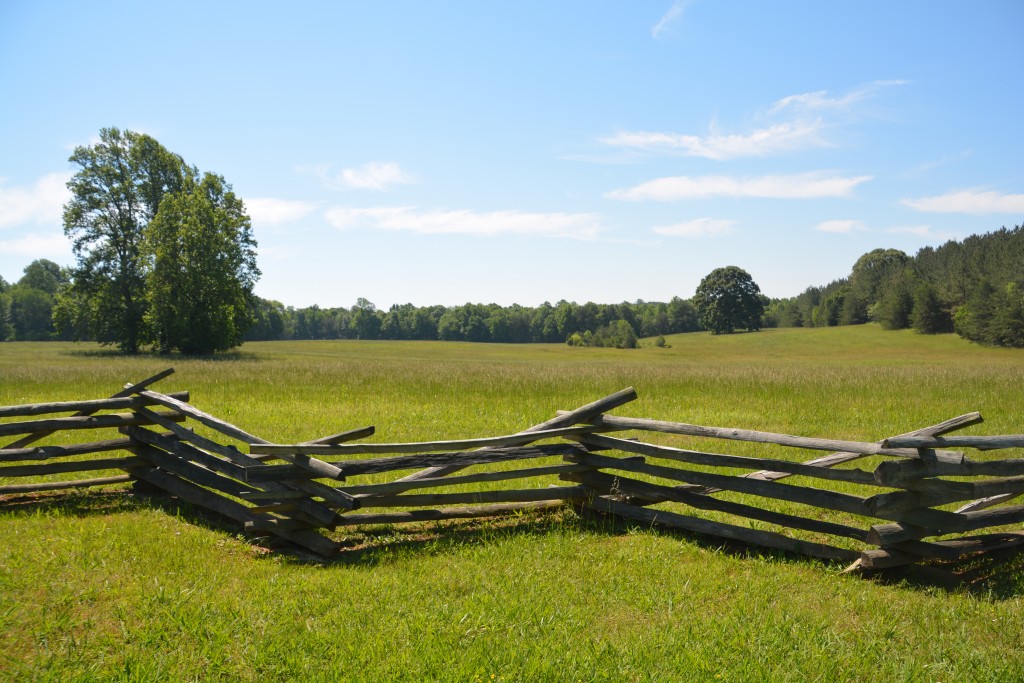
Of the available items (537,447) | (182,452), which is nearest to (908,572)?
(537,447)

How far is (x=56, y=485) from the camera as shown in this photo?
7.22 metres

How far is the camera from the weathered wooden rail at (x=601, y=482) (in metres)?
4.79

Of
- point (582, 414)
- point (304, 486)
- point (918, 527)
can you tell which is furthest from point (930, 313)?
→ point (304, 486)

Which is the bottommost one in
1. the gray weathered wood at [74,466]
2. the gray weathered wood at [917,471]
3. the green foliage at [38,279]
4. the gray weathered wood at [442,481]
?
the gray weathered wood at [74,466]

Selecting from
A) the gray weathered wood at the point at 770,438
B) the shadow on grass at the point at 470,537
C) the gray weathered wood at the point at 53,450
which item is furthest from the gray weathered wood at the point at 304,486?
the gray weathered wood at the point at 770,438

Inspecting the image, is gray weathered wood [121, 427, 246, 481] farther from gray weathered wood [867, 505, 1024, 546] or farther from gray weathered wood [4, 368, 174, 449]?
gray weathered wood [867, 505, 1024, 546]

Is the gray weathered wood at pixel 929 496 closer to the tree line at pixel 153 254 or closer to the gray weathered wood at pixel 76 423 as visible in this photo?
the gray weathered wood at pixel 76 423

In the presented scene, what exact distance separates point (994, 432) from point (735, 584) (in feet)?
33.6

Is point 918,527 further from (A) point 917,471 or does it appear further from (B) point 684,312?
(B) point 684,312

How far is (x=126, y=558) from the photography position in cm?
514

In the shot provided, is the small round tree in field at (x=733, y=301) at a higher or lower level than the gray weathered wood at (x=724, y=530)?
higher

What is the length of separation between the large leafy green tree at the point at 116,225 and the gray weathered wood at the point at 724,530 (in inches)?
1564

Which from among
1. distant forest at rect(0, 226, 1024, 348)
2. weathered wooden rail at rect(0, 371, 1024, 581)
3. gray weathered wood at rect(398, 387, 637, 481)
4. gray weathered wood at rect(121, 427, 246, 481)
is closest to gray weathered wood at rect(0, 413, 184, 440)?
weathered wooden rail at rect(0, 371, 1024, 581)

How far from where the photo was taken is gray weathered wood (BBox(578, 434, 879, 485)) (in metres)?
4.89
